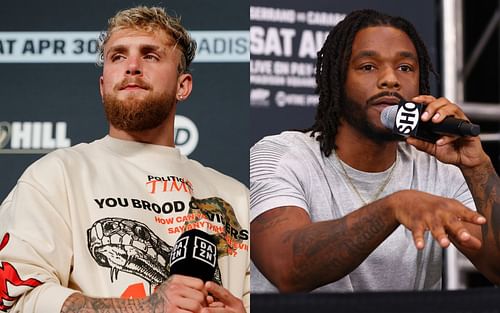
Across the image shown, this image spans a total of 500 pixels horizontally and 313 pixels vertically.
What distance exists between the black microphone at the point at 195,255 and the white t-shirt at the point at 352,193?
0.61ft

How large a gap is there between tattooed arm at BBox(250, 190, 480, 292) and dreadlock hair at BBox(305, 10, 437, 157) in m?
0.19

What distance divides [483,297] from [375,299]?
0.28 metres

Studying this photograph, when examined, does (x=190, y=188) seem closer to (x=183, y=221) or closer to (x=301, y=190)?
(x=183, y=221)

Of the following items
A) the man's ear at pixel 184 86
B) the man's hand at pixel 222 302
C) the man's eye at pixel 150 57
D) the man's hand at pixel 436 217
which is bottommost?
the man's hand at pixel 222 302

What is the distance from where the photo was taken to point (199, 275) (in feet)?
5.44

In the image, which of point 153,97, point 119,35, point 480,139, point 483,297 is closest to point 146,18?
point 119,35

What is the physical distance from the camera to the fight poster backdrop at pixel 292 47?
1.83 m

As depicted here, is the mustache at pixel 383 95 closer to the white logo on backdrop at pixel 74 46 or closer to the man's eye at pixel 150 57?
the white logo on backdrop at pixel 74 46

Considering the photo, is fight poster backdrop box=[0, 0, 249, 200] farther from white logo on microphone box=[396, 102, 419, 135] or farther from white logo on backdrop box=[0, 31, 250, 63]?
white logo on microphone box=[396, 102, 419, 135]

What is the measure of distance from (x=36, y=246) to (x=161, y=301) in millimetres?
339

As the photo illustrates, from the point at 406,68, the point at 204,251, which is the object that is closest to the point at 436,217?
the point at 406,68

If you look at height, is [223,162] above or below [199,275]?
above

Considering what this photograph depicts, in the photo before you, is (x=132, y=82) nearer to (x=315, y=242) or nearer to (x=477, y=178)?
(x=315, y=242)

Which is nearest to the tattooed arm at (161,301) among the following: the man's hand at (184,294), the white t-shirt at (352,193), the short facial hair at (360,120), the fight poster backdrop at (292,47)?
the man's hand at (184,294)
